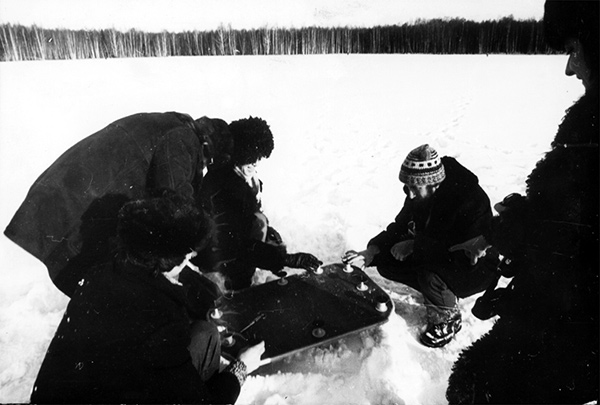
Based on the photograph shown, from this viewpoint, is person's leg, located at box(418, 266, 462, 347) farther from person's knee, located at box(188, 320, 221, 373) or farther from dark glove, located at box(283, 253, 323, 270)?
person's knee, located at box(188, 320, 221, 373)

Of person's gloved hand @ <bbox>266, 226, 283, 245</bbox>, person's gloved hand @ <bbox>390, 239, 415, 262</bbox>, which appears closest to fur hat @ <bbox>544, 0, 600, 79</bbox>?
person's gloved hand @ <bbox>390, 239, 415, 262</bbox>

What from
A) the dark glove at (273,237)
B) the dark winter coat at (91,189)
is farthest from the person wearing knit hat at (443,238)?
the dark winter coat at (91,189)

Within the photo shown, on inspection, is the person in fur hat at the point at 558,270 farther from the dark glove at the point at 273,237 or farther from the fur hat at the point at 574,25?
the dark glove at the point at 273,237

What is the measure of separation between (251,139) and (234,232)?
0.49m

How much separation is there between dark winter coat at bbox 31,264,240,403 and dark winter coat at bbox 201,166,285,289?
2.52 feet

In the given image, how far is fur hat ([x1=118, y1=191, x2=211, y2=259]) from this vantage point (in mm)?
1265

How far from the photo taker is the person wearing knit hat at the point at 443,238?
6.12 ft

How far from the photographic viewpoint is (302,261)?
2.16 meters

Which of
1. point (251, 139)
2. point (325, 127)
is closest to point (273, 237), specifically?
point (251, 139)

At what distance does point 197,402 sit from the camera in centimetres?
131

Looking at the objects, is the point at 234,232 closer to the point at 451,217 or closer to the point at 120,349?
the point at 120,349

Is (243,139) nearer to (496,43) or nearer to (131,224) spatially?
(131,224)

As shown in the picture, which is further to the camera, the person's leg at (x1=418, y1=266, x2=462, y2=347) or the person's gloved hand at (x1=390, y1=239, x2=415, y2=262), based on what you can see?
the person's gloved hand at (x1=390, y1=239, x2=415, y2=262)

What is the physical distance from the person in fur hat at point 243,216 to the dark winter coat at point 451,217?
1.84 ft
